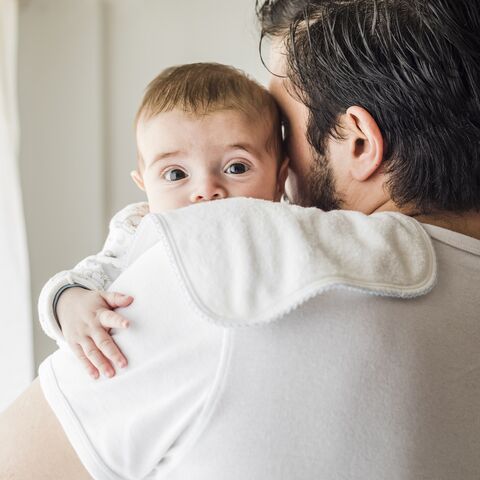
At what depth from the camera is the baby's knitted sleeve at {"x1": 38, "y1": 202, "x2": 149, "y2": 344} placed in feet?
3.56

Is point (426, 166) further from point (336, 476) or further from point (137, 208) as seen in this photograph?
point (137, 208)

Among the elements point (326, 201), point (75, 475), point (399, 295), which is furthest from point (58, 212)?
point (399, 295)

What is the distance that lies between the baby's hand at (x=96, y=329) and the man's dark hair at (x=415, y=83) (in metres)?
0.43

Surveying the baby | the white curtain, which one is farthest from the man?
the white curtain

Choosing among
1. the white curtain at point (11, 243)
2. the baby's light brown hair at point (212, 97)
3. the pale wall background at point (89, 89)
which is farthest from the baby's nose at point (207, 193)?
the pale wall background at point (89, 89)

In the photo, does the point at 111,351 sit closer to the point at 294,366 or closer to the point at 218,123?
the point at 294,366

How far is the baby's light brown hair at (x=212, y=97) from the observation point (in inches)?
49.7

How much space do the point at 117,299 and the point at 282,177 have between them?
586 mm

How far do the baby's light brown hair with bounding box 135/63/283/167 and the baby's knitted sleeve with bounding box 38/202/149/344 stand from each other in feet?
0.65

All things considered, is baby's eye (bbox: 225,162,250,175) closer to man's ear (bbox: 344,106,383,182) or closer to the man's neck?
man's ear (bbox: 344,106,383,182)

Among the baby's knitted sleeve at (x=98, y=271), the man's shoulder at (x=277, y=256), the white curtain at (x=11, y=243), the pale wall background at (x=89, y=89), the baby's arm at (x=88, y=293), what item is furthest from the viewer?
the pale wall background at (x=89, y=89)

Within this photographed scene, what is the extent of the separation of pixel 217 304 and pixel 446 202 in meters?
0.41

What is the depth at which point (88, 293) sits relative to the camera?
0.99 meters

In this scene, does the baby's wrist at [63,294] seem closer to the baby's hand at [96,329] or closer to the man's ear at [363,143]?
the baby's hand at [96,329]
